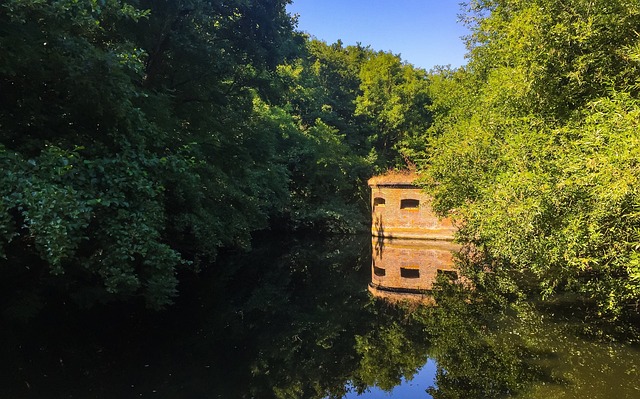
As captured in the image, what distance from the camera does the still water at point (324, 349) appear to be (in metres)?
5.37

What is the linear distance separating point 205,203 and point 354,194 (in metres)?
18.5

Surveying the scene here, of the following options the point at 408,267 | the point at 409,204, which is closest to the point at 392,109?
the point at 409,204

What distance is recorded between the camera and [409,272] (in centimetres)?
1428

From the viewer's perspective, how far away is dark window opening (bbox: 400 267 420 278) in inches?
537

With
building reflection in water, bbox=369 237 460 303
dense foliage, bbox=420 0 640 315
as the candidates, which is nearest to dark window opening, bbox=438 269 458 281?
building reflection in water, bbox=369 237 460 303

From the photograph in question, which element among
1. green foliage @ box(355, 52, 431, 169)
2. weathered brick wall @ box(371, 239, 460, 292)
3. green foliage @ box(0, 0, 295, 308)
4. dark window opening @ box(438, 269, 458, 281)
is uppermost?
green foliage @ box(355, 52, 431, 169)

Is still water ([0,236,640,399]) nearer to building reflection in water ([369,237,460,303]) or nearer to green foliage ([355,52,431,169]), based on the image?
building reflection in water ([369,237,460,303])

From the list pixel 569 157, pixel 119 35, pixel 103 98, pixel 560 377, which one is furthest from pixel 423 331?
pixel 119 35

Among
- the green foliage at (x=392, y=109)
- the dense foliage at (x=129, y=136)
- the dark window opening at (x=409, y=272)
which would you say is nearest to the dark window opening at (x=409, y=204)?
the dense foliage at (x=129, y=136)

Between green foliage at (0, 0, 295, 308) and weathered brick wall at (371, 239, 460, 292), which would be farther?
weathered brick wall at (371, 239, 460, 292)

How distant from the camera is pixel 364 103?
3123cm

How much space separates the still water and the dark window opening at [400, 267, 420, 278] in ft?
7.83

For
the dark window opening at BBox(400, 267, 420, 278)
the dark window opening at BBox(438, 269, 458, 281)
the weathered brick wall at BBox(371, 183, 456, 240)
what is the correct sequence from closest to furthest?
the dark window opening at BBox(438, 269, 458, 281), the dark window opening at BBox(400, 267, 420, 278), the weathered brick wall at BBox(371, 183, 456, 240)

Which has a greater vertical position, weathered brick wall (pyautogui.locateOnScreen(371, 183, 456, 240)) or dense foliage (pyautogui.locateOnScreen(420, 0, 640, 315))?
dense foliage (pyautogui.locateOnScreen(420, 0, 640, 315))
